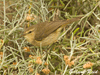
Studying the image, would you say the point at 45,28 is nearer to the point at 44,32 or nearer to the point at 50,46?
the point at 44,32

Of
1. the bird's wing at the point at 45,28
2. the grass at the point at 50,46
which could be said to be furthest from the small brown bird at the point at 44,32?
the grass at the point at 50,46

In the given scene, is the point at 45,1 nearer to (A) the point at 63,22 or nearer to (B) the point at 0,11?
(A) the point at 63,22

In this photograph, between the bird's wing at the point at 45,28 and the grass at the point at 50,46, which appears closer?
the grass at the point at 50,46

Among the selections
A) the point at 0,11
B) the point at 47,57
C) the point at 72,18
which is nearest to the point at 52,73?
the point at 47,57

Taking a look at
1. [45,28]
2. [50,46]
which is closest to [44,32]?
[45,28]

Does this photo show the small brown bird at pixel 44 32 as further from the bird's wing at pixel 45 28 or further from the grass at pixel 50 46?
the grass at pixel 50 46

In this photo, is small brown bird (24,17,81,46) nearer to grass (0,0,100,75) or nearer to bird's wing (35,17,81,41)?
bird's wing (35,17,81,41)

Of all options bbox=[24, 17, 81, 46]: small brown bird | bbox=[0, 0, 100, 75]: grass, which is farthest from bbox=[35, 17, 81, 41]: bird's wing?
bbox=[0, 0, 100, 75]: grass

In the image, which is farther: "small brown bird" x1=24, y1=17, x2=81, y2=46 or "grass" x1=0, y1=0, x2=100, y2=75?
"small brown bird" x1=24, y1=17, x2=81, y2=46
